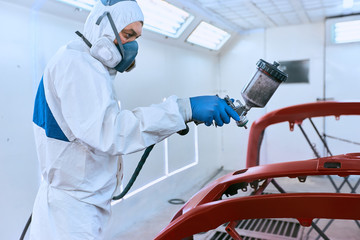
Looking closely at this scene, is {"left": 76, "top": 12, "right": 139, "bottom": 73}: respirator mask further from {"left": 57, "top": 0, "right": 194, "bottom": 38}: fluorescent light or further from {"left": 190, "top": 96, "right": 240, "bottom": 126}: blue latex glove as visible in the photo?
{"left": 57, "top": 0, "right": 194, "bottom": 38}: fluorescent light

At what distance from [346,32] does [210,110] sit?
3979 mm

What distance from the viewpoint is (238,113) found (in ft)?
5.14

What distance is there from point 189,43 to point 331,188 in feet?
8.67

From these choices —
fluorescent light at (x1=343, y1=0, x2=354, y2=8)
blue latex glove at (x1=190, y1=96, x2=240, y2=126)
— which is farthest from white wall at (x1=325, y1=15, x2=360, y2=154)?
blue latex glove at (x1=190, y1=96, x2=240, y2=126)

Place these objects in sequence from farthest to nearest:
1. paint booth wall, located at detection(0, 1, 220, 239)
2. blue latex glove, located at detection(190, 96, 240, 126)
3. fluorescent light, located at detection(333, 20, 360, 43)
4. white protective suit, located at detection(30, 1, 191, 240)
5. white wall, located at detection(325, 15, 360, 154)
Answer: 1. white wall, located at detection(325, 15, 360, 154)
2. fluorescent light, located at detection(333, 20, 360, 43)
3. paint booth wall, located at detection(0, 1, 220, 239)
4. blue latex glove, located at detection(190, 96, 240, 126)
5. white protective suit, located at detection(30, 1, 191, 240)

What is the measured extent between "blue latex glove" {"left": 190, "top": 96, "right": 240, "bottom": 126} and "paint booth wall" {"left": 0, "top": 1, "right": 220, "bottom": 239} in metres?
1.33

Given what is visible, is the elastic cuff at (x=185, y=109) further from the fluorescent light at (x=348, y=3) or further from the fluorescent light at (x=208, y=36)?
the fluorescent light at (x=348, y=3)

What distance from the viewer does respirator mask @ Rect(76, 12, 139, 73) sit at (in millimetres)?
1438

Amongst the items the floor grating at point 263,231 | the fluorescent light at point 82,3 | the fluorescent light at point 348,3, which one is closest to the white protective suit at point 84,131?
the fluorescent light at point 82,3

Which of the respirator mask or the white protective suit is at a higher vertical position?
the respirator mask

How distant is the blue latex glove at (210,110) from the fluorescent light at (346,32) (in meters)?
3.82

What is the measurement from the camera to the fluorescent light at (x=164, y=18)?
10.4 ft

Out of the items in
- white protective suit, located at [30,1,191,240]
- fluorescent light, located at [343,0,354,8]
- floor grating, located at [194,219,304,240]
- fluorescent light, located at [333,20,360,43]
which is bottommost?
floor grating, located at [194,219,304,240]

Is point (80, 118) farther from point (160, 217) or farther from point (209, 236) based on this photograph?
point (160, 217)
